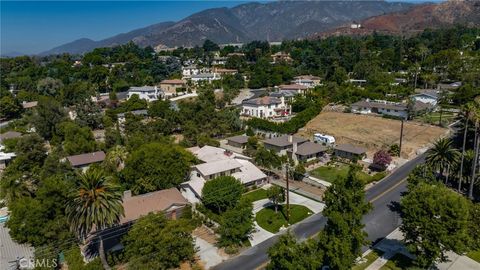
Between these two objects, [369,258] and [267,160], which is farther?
[267,160]

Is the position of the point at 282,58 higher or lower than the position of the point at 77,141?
higher

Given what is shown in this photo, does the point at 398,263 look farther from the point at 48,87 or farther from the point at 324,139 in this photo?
the point at 48,87

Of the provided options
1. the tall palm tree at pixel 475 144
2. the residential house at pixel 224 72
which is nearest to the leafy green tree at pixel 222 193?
the tall palm tree at pixel 475 144

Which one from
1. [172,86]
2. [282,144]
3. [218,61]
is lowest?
[282,144]

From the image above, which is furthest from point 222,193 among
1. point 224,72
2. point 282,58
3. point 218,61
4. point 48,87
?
point 218,61

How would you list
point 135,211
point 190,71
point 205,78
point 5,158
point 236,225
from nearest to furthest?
point 236,225 < point 135,211 < point 5,158 < point 205,78 < point 190,71

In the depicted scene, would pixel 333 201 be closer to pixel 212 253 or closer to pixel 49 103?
pixel 212 253

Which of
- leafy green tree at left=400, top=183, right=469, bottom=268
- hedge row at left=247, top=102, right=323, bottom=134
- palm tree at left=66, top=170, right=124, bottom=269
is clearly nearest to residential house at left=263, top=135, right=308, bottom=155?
hedge row at left=247, top=102, right=323, bottom=134

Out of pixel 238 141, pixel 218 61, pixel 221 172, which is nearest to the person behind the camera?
pixel 221 172
